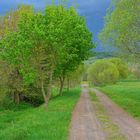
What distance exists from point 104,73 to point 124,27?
114576mm

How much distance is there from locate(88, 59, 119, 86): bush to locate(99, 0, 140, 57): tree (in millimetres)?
108537

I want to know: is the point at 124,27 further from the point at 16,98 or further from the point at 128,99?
the point at 16,98

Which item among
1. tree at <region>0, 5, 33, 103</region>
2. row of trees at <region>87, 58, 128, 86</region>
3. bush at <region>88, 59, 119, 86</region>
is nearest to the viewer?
tree at <region>0, 5, 33, 103</region>

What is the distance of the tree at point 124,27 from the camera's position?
140 feet

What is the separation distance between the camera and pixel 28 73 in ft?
134

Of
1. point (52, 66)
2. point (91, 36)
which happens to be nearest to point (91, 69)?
point (91, 36)

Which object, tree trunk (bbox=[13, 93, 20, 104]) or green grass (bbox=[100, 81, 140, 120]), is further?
tree trunk (bbox=[13, 93, 20, 104])

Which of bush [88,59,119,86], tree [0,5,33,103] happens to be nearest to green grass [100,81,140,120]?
tree [0,5,33,103]

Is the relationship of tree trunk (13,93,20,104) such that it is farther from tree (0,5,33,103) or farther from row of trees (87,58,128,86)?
row of trees (87,58,128,86)

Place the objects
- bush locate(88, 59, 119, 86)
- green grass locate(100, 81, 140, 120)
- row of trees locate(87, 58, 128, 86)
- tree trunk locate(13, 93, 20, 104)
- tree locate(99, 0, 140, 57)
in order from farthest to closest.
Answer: row of trees locate(87, 58, 128, 86), bush locate(88, 59, 119, 86), tree trunk locate(13, 93, 20, 104), tree locate(99, 0, 140, 57), green grass locate(100, 81, 140, 120)

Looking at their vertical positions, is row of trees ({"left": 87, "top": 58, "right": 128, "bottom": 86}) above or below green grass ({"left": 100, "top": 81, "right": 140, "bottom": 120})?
above

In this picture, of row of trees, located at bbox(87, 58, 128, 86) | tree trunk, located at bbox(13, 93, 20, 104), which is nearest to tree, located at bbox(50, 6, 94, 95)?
tree trunk, located at bbox(13, 93, 20, 104)

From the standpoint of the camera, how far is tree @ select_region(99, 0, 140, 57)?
4256 centimetres

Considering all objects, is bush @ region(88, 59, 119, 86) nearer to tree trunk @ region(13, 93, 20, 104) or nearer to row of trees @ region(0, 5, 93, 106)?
tree trunk @ region(13, 93, 20, 104)
